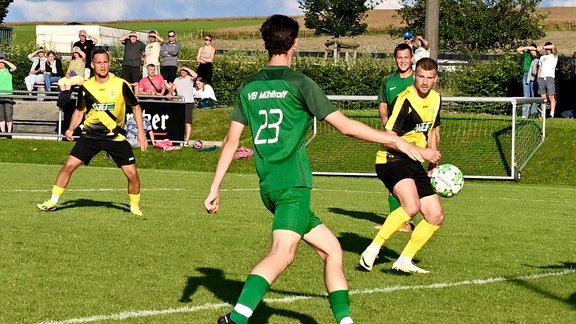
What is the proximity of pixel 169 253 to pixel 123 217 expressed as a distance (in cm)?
318

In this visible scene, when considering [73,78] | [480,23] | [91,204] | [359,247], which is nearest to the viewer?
[359,247]

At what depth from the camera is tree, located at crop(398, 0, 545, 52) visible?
57062mm

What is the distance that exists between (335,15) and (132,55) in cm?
3329

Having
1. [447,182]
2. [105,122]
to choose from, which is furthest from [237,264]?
[105,122]

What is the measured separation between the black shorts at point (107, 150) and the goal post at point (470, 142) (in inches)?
387

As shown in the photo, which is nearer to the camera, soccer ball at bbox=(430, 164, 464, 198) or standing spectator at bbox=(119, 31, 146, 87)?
soccer ball at bbox=(430, 164, 464, 198)

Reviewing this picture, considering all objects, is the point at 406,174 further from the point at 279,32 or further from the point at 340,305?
the point at 279,32

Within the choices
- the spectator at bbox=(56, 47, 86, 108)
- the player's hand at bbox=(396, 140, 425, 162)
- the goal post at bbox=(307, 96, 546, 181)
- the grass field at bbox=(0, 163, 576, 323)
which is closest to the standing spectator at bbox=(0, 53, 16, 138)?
the spectator at bbox=(56, 47, 86, 108)

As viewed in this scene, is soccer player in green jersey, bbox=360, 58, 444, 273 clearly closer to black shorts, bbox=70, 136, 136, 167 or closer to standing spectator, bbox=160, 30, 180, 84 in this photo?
black shorts, bbox=70, 136, 136, 167

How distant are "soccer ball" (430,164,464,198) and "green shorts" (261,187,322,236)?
3764 mm

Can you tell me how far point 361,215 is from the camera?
1450 cm

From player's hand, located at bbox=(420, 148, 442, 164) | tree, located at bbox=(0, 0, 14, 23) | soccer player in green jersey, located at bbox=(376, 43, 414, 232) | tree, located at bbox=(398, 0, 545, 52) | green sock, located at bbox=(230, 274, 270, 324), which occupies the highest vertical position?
tree, located at bbox=(0, 0, 14, 23)

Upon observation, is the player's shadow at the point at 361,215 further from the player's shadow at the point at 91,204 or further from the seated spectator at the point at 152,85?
the seated spectator at the point at 152,85

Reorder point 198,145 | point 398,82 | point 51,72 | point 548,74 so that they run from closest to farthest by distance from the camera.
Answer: point 398,82 < point 198,145 < point 548,74 < point 51,72
